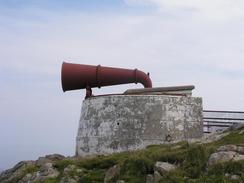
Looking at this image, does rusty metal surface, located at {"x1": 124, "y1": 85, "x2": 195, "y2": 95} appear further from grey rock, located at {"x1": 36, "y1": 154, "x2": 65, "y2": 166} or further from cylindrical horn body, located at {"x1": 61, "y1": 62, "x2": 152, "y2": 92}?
grey rock, located at {"x1": 36, "y1": 154, "x2": 65, "y2": 166}

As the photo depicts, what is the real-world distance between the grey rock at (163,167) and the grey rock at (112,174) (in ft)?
4.16

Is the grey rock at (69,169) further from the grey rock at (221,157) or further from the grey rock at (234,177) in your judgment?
the grey rock at (234,177)

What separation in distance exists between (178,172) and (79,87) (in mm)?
10266

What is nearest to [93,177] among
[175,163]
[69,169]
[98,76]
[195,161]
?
[69,169]

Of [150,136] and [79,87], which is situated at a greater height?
[79,87]

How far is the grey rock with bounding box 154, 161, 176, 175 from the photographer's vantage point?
15023mm

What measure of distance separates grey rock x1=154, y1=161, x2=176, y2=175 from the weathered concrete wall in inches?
242

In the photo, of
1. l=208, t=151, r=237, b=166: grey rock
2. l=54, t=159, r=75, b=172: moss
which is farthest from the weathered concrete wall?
l=208, t=151, r=237, b=166: grey rock

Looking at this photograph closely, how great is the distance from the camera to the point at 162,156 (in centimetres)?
1599

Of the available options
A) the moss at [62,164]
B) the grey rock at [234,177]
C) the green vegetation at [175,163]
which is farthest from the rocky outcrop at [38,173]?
the grey rock at [234,177]

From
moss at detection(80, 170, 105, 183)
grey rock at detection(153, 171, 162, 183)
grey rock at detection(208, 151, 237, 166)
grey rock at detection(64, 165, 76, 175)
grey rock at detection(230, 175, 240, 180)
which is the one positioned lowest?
moss at detection(80, 170, 105, 183)

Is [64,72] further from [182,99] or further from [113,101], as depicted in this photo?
[182,99]

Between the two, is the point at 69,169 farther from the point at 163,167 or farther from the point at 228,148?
the point at 228,148

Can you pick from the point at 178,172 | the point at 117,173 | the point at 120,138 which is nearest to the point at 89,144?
the point at 120,138
